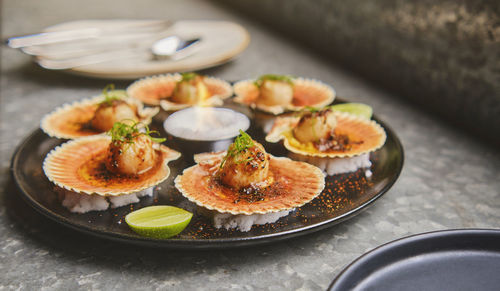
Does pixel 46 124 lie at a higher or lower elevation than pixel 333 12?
lower

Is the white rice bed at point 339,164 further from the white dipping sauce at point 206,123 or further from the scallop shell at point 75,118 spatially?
the scallop shell at point 75,118

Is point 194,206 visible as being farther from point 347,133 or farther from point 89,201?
point 347,133

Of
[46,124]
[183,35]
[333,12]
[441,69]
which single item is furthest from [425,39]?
[46,124]

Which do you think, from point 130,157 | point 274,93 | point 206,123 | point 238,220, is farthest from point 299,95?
point 238,220

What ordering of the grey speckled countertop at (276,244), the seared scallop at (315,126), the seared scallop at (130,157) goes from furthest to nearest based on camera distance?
1. the seared scallop at (315,126)
2. the seared scallop at (130,157)
3. the grey speckled countertop at (276,244)

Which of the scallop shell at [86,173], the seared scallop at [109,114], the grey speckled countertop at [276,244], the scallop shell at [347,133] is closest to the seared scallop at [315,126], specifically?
the scallop shell at [347,133]

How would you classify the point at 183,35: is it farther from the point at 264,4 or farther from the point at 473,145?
the point at 473,145
